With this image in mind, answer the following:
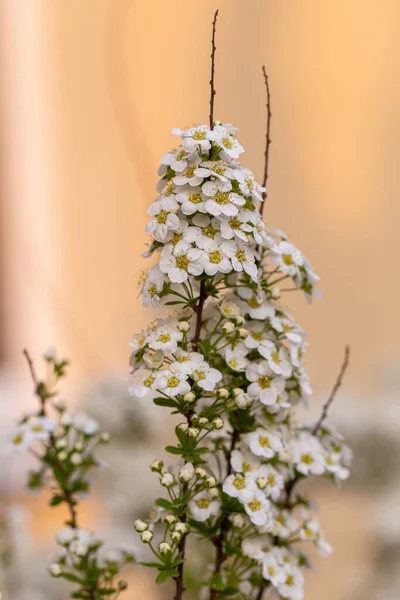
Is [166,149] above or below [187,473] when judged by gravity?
above

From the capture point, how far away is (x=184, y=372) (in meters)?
0.45

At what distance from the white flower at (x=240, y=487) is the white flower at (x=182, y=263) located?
0.53 ft

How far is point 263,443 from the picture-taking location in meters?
0.52

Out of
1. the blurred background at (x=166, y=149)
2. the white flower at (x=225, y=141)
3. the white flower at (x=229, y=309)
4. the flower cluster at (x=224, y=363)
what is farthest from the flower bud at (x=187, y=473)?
the blurred background at (x=166, y=149)

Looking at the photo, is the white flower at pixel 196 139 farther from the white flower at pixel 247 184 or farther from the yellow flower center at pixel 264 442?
the yellow flower center at pixel 264 442

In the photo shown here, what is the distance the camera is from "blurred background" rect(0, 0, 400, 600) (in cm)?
134

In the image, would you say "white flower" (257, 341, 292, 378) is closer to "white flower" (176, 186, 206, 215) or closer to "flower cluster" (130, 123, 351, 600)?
"flower cluster" (130, 123, 351, 600)

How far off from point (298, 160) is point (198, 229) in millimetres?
1035

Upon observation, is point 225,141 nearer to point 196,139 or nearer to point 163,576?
point 196,139


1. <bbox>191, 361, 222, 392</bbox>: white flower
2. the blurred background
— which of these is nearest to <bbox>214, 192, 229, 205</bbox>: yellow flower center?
<bbox>191, 361, 222, 392</bbox>: white flower

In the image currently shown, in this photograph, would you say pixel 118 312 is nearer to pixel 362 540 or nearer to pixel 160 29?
pixel 160 29

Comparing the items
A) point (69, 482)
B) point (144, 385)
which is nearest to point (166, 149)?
point (69, 482)

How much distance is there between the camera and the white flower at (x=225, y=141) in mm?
461

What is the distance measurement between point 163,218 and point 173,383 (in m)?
0.11
